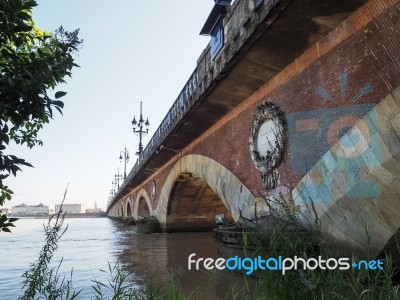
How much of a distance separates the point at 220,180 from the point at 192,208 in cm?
972

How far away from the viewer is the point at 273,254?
3.25 meters

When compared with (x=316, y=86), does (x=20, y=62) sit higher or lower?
lower

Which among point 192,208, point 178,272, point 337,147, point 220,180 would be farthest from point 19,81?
point 192,208

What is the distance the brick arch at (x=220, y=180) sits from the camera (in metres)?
Result: 8.62

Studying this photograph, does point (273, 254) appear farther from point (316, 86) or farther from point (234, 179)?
point (234, 179)

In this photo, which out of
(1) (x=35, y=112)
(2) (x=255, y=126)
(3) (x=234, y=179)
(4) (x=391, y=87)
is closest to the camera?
(1) (x=35, y=112)

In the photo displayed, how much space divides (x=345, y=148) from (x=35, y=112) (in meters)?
4.29

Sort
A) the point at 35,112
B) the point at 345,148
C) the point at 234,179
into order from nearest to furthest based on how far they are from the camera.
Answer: the point at 35,112, the point at 345,148, the point at 234,179

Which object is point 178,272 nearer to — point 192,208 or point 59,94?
point 59,94

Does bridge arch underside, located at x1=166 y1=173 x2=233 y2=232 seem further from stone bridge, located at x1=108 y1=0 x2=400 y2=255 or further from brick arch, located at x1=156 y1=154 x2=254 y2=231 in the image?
stone bridge, located at x1=108 y1=0 x2=400 y2=255

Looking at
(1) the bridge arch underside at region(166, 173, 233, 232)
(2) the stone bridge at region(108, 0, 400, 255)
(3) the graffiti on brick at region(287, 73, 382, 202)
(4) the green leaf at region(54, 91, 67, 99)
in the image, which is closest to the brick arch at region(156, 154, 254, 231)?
(2) the stone bridge at region(108, 0, 400, 255)

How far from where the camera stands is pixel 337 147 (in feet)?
17.5

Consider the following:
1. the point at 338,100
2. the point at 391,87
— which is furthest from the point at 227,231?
the point at 391,87

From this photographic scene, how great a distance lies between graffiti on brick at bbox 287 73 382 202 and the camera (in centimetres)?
471
